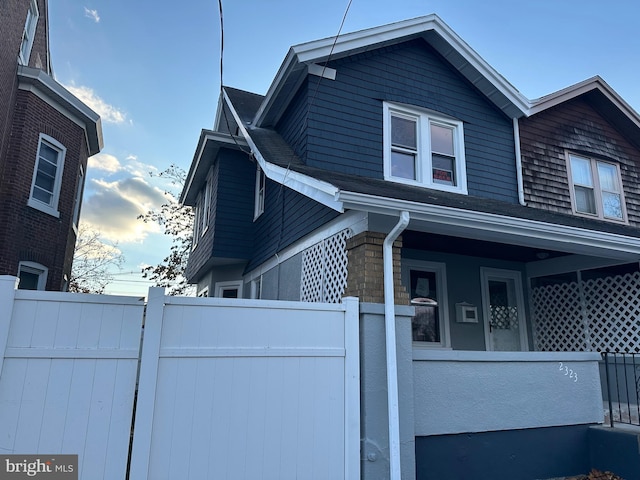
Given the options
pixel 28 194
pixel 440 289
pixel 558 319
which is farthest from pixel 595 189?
pixel 28 194

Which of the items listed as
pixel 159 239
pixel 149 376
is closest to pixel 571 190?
pixel 149 376

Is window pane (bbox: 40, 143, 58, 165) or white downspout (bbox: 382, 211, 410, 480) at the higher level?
window pane (bbox: 40, 143, 58, 165)

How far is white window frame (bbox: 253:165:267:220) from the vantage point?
9.66m

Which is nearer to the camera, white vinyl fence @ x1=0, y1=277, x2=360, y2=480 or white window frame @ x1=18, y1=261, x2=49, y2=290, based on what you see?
white vinyl fence @ x1=0, y1=277, x2=360, y2=480

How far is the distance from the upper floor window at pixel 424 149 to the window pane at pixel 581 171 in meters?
3.03

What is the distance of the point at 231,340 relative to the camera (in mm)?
4039

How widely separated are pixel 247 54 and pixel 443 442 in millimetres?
6732

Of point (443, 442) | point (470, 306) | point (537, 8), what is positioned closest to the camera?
point (443, 442)

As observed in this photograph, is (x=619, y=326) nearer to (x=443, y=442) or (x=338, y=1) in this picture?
(x=443, y=442)

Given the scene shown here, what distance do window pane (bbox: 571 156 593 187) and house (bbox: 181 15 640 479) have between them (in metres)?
0.06

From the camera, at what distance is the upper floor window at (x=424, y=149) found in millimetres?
7953

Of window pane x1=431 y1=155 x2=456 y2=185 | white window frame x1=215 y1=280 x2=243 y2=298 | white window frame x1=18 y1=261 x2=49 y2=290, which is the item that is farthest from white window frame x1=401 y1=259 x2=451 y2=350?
white window frame x1=18 y1=261 x2=49 y2=290

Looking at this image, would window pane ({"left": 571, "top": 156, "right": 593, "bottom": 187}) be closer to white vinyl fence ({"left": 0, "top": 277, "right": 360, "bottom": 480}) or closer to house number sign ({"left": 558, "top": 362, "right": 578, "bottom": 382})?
house number sign ({"left": 558, "top": 362, "right": 578, "bottom": 382})

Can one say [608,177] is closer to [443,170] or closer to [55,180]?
[443,170]
